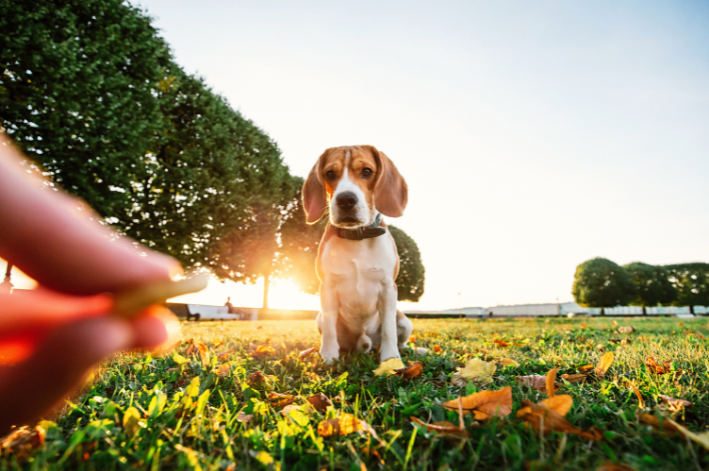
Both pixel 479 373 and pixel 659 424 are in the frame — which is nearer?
pixel 659 424

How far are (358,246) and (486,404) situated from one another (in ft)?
6.71

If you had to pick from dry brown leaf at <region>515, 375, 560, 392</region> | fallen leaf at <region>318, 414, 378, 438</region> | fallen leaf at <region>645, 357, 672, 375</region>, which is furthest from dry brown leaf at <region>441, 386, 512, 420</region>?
fallen leaf at <region>645, 357, 672, 375</region>

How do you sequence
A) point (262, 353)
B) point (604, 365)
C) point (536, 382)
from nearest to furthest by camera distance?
point (536, 382), point (604, 365), point (262, 353)

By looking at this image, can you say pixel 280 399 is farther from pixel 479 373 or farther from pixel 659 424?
pixel 659 424

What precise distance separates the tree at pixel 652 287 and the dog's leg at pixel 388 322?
57.1 meters

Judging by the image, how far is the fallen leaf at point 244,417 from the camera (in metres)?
1.42

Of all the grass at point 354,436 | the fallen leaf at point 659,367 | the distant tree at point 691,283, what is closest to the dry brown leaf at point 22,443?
the grass at point 354,436

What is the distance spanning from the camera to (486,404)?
4.34 feet

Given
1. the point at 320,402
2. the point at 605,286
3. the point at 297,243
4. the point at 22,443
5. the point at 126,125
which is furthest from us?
the point at 605,286

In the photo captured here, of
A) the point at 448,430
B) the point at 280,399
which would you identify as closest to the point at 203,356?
the point at 280,399

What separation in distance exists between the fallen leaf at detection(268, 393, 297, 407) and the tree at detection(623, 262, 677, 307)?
5857cm

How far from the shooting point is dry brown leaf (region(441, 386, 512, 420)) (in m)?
1.29

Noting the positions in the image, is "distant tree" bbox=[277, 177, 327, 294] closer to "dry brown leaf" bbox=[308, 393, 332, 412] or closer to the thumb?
"dry brown leaf" bbox=[308, 393, 332, 412]

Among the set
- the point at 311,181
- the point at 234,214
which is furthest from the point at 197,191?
the point at 311,181
